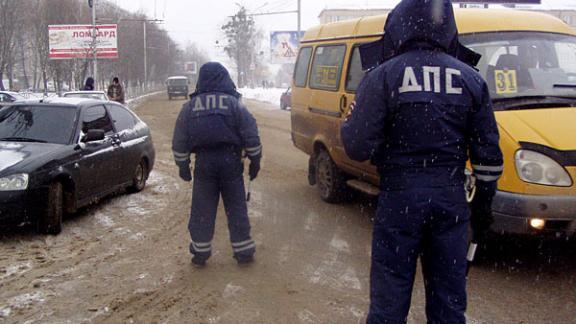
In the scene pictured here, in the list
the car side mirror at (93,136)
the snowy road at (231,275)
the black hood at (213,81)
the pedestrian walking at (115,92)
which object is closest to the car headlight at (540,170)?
the snowy road at (231,275)

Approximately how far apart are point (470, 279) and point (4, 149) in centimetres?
506

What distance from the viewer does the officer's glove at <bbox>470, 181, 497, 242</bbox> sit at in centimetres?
302

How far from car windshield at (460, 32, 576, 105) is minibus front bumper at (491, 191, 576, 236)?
114cm

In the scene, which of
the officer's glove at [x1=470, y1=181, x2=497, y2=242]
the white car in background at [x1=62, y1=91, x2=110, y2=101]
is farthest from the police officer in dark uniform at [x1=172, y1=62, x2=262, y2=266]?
the white car in background at [x1=62, y1=91, x2=110, y2=101]

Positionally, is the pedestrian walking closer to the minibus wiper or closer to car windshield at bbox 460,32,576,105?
car windshield at bbox 460,32,576,105

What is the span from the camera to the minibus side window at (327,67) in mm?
7270

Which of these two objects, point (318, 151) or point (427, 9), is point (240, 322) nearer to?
point (427, 9)

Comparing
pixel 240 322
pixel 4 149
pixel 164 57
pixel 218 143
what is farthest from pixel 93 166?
pixel 164 57

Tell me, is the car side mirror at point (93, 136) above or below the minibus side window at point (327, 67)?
below

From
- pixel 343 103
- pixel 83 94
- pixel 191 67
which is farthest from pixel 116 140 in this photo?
pixel 191 67

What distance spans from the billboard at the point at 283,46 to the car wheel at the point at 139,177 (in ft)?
168

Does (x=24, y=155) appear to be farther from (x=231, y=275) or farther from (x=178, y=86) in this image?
(x=178, y=86)

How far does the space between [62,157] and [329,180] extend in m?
3.36

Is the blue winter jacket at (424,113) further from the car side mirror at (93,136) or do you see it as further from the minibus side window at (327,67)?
the car side mirror at (93,136)
